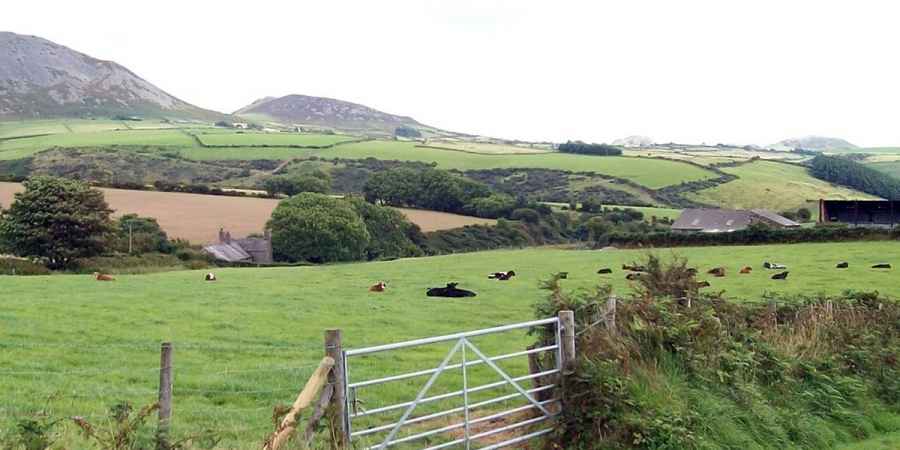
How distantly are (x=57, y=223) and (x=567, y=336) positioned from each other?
60.4 meters

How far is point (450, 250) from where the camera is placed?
100188mm

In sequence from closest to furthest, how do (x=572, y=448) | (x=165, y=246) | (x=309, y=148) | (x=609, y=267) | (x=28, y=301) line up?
1. (x=572, y=448)
2. (x=28, y=301)
3. (x=609, y=267)
4. (x=165, y=246)
5. (x=309, y=148)

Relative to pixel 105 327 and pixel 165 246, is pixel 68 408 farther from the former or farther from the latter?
pixel 165 246

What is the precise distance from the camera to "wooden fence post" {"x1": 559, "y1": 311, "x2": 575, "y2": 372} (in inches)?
519

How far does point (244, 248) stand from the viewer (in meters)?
89.5

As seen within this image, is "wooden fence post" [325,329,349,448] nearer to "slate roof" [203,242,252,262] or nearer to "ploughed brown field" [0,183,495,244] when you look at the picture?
"slate roof" [203,242,252,262]

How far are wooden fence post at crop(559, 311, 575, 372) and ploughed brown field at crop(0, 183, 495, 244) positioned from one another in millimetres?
79998

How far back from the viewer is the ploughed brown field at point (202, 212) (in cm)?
9506

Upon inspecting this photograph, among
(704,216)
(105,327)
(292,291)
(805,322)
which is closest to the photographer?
(805,322)

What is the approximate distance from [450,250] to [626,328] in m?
86.2

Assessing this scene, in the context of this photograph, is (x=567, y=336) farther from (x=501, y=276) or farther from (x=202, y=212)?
(x=202, y=212)

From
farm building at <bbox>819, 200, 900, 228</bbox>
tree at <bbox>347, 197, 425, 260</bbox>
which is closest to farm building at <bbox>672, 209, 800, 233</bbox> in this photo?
farm building at <bbox>819, 200, 900, 228</bbox>

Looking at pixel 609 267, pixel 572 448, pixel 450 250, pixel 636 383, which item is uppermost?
pixel 636 383

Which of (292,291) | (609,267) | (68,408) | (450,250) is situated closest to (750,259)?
(609,267)
